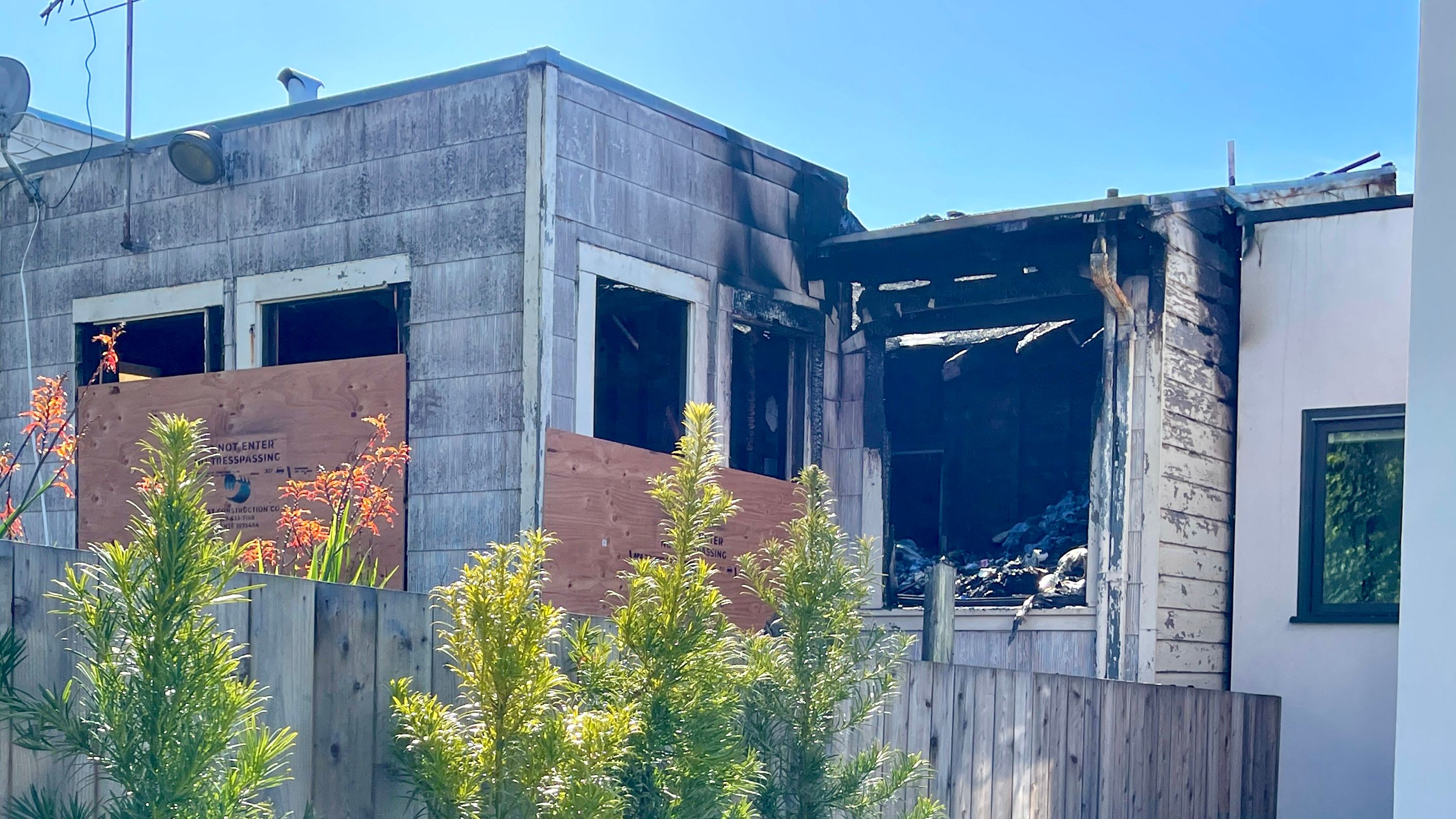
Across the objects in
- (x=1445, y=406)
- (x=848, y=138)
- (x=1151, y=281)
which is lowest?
(x=1445, y=406)

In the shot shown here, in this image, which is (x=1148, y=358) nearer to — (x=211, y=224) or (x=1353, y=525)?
(x=1353, y=525)

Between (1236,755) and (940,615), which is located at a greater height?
(940,615)

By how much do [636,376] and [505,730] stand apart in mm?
7736

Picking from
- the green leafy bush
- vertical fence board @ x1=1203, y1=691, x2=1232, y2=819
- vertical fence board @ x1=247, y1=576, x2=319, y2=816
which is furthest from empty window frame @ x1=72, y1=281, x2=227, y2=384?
the green leafy bush

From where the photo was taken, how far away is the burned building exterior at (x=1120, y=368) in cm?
905

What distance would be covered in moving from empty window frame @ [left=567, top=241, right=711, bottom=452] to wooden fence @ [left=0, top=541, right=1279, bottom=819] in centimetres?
276

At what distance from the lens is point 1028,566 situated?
35.5 feet

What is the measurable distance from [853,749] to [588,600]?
9.78ft

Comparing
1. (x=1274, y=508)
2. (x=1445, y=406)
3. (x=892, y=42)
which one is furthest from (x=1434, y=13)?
(x=892, y=42)

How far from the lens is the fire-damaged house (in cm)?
791

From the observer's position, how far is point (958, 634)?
973 centimetres

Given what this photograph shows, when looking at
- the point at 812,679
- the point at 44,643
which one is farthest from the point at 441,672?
the point at 812,679

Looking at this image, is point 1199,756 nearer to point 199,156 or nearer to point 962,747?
point 962,747

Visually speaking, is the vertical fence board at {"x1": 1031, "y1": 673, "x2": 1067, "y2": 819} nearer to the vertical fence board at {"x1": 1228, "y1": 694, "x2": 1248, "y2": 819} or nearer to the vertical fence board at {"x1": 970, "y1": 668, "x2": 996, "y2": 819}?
the vertical fence board at {"x1": 970, "y1": 668, "x2": 996, "y2": 819}
